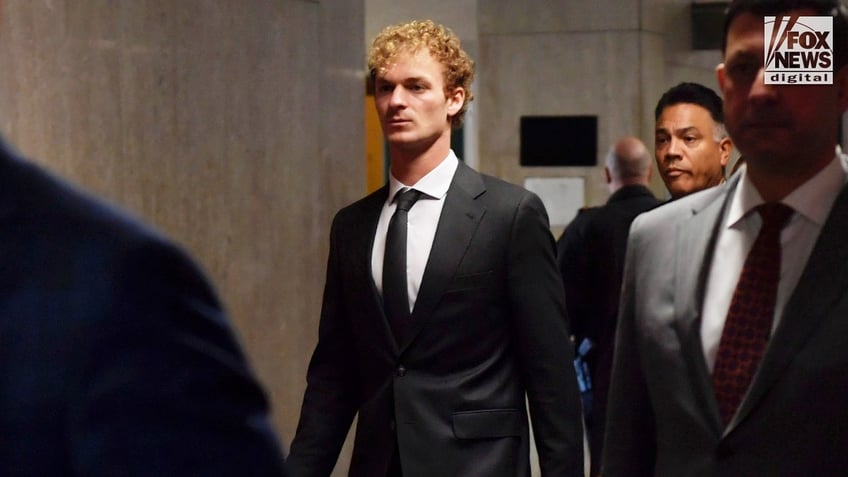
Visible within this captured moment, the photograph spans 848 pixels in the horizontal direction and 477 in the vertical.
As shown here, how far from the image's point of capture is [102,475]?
105 cm

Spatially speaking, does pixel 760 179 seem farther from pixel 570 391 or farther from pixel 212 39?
pixel 212 39

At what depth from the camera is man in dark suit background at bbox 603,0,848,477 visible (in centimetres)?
232

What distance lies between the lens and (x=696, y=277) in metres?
2.48

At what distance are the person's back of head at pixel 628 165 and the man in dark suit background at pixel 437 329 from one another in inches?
103

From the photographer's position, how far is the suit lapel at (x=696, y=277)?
A: 243 centimetres

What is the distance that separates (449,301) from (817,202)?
1678 millimetres

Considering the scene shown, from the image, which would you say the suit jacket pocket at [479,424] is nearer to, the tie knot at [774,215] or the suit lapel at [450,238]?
the suit lapel at [450,238]

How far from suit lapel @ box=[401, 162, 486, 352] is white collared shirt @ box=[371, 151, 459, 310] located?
1.0 inches

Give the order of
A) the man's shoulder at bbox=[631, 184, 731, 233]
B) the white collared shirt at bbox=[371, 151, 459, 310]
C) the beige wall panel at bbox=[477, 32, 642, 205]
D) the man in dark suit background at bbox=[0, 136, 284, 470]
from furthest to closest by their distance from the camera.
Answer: the beige wall panel at bbox=[477, 32, 642, 205] → the white collared shirt at bbox=[371, 151, 459, 310] → the man's shoulder at bbox=[631, 184, 731, 233] → the man in dark suit background at bbox=[0, 136, 284, 470]

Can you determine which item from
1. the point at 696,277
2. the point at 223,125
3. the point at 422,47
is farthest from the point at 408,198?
the point at 223,125

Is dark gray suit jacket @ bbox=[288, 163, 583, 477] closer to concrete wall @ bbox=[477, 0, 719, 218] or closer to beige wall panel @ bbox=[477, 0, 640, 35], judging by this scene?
concrete wall @ bbox=[477, 0, 719, 218]

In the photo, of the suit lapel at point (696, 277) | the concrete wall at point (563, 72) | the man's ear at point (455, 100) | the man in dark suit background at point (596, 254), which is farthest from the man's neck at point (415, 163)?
the concrete wall at point (563, 72)

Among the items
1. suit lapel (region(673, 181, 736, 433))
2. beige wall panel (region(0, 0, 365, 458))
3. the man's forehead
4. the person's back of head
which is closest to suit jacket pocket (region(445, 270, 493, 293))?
the man's forehead

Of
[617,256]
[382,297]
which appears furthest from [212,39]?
[382,297]
